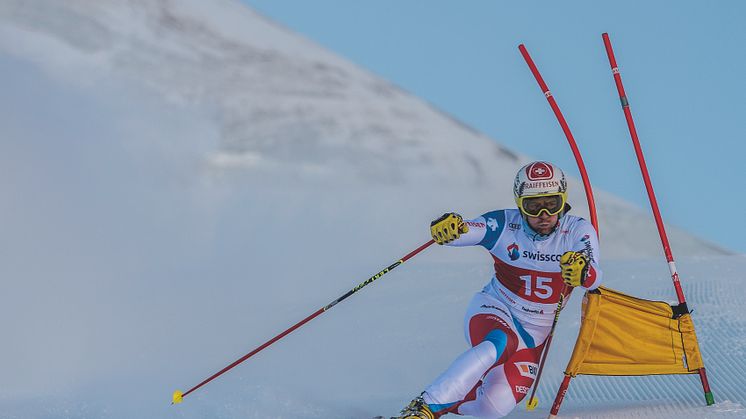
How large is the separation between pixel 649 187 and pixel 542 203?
92cm

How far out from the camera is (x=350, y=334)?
322 inches

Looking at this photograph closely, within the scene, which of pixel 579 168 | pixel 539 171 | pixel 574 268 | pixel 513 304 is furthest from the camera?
pixel 579 168

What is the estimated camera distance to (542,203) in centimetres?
505

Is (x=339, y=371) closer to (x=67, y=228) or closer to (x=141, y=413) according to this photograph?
(x=141, y=413)

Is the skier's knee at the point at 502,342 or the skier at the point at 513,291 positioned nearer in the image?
the skier at the point at 513,291

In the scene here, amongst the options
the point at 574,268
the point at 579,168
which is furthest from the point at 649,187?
the point at 574,268

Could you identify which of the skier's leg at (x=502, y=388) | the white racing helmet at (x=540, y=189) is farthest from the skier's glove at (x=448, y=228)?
the skier's leg at (x=502, y=388)

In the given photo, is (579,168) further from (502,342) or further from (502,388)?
(502,388)

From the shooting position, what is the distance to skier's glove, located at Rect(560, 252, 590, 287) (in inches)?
186

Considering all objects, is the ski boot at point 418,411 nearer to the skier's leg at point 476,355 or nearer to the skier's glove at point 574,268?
the skier's leg at point 476,355

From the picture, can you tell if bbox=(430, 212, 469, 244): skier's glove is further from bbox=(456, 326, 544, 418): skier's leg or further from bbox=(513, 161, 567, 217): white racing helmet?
bbox=(456, 326, 544, 418): skier's leg

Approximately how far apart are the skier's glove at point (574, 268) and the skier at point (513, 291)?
3 centimetres

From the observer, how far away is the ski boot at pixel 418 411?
478 centimetres

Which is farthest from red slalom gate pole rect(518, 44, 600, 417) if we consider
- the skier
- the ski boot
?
the ski boot
